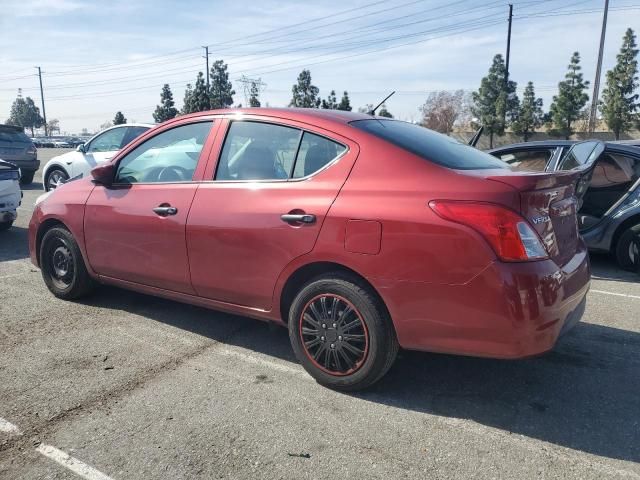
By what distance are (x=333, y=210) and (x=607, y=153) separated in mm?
5022

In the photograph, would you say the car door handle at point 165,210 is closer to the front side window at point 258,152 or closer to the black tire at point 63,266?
the front side window at point 258,152

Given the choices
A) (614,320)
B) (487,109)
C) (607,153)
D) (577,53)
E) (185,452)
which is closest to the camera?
(185,452)

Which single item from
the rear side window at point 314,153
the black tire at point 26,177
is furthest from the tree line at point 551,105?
the rear side window at point 314,153

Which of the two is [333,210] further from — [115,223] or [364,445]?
[115,223]

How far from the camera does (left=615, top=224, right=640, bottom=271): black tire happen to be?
6215mm

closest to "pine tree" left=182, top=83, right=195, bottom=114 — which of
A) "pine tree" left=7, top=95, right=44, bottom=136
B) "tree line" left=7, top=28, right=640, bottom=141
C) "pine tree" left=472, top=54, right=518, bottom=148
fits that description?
"tree line" left=7, top=28, right=640, bottom=141

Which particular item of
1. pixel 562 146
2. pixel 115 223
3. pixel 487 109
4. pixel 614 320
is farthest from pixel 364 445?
pixel 487 109

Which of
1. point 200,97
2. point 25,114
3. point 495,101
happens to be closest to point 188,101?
point 200,97

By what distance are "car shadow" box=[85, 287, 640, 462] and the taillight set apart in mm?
949

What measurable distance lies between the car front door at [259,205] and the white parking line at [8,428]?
4.55 ft

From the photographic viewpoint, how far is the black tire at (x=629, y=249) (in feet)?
20.4

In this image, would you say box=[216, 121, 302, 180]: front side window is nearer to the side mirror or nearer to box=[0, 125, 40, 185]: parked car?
the side mirror

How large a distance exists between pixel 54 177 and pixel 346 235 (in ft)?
35.3

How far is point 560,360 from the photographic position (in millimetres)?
3787
